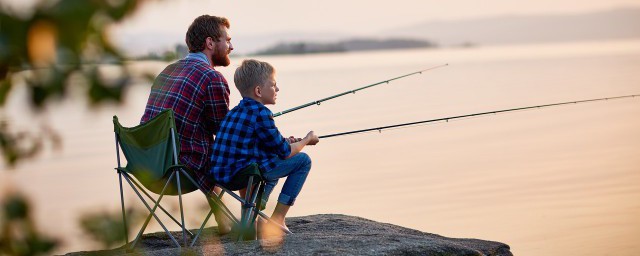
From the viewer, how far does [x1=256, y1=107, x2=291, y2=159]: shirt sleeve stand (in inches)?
171

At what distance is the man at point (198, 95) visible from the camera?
4.53 metres

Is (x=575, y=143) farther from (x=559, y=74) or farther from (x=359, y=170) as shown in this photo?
(x=559, y=74)

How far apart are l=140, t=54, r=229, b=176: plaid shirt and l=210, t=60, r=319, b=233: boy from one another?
161mm

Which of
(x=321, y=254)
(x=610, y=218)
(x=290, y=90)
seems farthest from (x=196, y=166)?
(x=290, y=90)

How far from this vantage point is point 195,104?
4551 millimetres

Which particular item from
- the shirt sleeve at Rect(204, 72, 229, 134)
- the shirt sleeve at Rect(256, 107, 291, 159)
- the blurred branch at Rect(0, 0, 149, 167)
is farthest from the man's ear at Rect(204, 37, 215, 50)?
the blurred branch at Rect(0, 0, 149, 167)

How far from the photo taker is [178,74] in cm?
455

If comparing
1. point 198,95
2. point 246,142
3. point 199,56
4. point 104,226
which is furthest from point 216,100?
point 104,226

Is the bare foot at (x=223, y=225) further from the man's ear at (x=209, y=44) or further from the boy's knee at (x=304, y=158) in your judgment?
the man's ear at (x=209, y=44)

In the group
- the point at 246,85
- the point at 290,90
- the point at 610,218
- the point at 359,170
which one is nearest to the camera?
the point at 246,85

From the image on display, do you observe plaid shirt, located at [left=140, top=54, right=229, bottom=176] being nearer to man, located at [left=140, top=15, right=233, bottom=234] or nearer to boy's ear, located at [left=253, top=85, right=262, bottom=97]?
man, located at [left=140, top=15, right=233, bottom=234]

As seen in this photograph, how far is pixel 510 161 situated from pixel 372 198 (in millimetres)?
2322

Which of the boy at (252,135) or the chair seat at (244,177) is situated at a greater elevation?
the boy at (252,135)

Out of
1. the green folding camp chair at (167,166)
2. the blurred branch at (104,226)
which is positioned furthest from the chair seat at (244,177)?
the blurred branch at (104,226)
